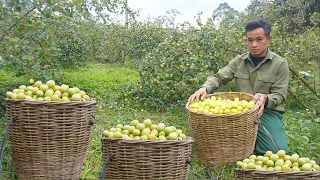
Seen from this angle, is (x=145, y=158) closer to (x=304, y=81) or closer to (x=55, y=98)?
(x=55, y=98)

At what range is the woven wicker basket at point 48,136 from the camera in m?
2.34

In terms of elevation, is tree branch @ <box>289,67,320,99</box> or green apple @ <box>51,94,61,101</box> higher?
green apple @ <box>51,94,61,101</box>

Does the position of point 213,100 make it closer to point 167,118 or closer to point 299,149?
point 299,149

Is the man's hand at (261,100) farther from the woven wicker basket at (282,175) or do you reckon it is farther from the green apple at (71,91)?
the green apple at (71,91)

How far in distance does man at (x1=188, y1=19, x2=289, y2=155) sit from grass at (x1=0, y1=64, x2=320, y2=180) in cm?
38

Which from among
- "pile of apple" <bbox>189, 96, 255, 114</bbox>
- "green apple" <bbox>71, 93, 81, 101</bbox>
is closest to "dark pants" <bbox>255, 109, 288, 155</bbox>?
"pile of apple" <bbox>189, 96, 255, 114</bbox>

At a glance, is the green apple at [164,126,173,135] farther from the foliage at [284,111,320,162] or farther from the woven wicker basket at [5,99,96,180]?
the foliage at [284,111,320,162]

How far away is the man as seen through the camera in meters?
3.60

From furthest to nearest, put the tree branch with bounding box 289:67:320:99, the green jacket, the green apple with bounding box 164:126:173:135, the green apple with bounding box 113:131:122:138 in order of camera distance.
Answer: the tree branch with bounding box 289:67:320:99
the green jacket
the green apple with bounding box 164:126:173:135
the green apple with bounding box 113:131:122:138

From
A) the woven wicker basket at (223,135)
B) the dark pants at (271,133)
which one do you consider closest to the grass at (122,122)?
the woven wicker basket at (223,135)

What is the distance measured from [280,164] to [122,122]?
2.77 metres

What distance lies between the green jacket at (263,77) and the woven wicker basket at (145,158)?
1401 millimetres

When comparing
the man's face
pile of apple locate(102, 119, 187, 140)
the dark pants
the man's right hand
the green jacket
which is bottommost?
the dark pants

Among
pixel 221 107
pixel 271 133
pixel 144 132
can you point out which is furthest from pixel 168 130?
pixel 271 133
